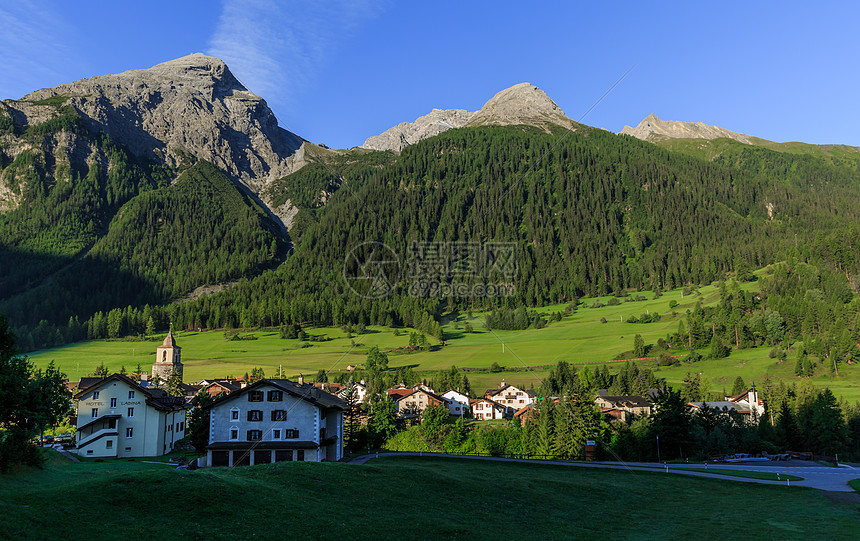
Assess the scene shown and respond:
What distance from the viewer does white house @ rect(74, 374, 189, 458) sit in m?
66.7

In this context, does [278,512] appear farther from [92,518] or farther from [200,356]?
[200,356]

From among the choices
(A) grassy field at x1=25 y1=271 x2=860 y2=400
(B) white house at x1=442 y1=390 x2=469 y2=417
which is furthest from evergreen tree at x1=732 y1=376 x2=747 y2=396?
(B) white house at x1=442 y1=390 x2=469 y2=417

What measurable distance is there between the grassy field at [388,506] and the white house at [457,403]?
80459 mm

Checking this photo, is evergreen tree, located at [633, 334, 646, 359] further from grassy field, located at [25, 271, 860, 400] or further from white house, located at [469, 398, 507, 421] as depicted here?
white house, located at [469, 398, 507, 421]

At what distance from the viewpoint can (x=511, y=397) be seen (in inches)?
5241

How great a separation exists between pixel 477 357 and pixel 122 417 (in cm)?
11754

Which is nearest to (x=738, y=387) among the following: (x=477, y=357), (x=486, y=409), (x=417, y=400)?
(x=486, y=409)

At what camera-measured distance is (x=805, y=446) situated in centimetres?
8875

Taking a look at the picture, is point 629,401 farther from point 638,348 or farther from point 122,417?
point 122,417

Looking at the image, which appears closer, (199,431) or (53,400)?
(53,400)

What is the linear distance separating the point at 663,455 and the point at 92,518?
235 feet

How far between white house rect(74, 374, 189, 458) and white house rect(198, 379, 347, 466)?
1275 centimetres

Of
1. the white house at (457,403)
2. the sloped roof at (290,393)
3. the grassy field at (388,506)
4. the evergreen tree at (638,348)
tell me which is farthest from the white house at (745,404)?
the sloped roof at (290,393)

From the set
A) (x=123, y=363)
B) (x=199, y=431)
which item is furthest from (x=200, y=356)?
(x=199, y=431)
